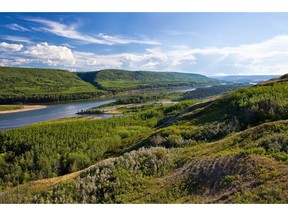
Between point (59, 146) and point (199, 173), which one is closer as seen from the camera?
point (199, 173)

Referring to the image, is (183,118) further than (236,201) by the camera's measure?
Yes

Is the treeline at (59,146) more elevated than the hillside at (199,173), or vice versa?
the hillside at (199,173)

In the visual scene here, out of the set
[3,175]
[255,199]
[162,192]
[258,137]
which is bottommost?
[3,175]

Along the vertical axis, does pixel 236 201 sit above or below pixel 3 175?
above

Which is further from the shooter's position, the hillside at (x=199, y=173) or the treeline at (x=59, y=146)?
the treeline at (x=59, y=146)

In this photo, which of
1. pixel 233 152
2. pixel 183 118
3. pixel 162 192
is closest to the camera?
pixel 162 192

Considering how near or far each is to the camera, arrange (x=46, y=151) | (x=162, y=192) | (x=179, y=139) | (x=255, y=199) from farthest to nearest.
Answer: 1. (x=46, y=151)
2. (x=179, y=139)
3. (x=162, y=192)
4. (x=255, y=199)

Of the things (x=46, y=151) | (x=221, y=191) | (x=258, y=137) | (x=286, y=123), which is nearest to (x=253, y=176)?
(x=221, y=191)

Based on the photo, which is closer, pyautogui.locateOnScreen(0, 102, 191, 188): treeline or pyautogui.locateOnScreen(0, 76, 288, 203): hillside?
pyautogui.locateOnScreen(0, 76, 288, 203): hillside

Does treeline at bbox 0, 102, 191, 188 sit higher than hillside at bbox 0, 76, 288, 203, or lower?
lower

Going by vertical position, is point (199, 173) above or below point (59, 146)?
above

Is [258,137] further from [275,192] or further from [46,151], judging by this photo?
[46,151]
